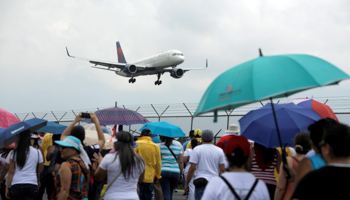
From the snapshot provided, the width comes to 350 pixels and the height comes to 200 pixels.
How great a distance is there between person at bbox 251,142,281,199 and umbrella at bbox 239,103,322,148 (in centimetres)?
19

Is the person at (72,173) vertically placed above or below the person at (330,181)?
below

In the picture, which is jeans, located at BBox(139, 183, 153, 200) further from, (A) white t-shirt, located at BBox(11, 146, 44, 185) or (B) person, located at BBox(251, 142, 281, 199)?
(B) person, located at BBox(251, 142, 281, 199)

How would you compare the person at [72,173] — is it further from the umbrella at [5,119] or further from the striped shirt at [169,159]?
the umbrella at [5,119]

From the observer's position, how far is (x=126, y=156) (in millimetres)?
3930

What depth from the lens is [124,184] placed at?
3930mm

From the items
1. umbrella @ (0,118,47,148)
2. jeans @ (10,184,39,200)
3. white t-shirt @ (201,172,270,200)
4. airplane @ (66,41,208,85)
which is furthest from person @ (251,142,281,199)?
airplane @ (66,41,208,85)

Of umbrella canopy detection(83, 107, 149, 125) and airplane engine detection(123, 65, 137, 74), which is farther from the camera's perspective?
airplane engine detection(123, 65, 137, 74)

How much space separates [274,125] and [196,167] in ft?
5.02

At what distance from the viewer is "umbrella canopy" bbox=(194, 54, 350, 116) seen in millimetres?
2639

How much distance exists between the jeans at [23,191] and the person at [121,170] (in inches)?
70.3

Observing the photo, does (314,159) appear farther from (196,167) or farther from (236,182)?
(196,167)

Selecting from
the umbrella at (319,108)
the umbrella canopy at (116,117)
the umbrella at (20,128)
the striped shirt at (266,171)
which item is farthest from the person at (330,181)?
the umbrella canopy at (116,117)

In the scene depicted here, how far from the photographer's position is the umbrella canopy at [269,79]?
2.64 meters

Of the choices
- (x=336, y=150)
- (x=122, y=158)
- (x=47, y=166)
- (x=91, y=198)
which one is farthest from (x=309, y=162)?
(x=47, y=166)
